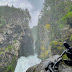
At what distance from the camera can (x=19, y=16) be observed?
3359 centimetres

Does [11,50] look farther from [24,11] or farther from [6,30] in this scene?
[24,11]

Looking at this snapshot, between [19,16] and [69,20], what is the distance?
2323 cm

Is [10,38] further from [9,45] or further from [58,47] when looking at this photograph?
[58,47]

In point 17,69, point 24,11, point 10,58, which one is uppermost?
point 24,11

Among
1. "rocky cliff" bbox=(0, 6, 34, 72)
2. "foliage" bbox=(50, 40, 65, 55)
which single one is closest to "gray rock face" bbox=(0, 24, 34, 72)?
"rocky cliff" bbox=(0, 6, 34, 72)

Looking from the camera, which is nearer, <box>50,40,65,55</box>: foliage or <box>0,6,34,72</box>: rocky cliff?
<box>50,40,65,55</box>: foliage

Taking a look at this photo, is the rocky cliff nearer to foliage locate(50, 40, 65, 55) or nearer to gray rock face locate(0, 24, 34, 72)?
gray rock face locate(0, 24, 34, 72)

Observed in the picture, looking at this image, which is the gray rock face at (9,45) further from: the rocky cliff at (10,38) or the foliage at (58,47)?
the foliage at (58,47)

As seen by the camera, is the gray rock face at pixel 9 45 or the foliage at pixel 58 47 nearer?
the foliage at pixel 58 47

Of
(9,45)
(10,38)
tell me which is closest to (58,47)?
(9,45)

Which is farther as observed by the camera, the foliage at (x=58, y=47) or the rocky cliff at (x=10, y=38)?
the rocky cliff at (x=10, y=38)

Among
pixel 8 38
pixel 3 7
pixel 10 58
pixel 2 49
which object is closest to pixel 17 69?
pixel 10 58

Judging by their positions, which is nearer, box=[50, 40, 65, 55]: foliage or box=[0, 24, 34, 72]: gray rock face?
box=[50, 40, 65, 55]: foliage

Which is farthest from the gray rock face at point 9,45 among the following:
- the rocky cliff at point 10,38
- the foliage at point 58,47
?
the foliage at point 58,47
